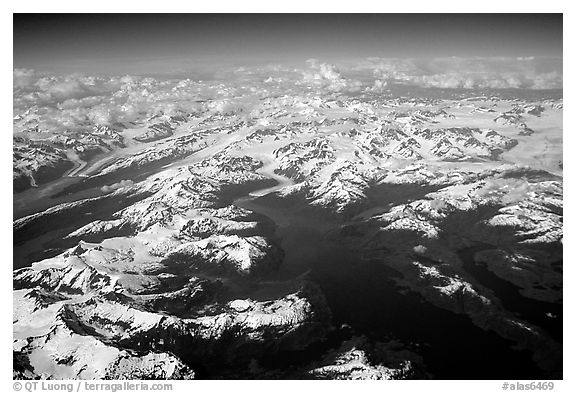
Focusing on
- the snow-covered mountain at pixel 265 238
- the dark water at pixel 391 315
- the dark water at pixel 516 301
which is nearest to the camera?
the dark water at pixel 391 315

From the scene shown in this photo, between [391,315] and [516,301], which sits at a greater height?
Answer: [391,315]

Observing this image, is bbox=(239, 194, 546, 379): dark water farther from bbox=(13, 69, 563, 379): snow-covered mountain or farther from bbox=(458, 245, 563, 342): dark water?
bbox=(458, 245, 563, 342): dark water

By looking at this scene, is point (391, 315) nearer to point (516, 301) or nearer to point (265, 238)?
point (516, 301)

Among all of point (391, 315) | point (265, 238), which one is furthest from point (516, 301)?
point (265, 238)

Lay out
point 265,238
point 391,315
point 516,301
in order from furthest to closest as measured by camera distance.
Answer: point 265,238, point 516,301, point 391,315

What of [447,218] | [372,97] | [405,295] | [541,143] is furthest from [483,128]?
[405,295]

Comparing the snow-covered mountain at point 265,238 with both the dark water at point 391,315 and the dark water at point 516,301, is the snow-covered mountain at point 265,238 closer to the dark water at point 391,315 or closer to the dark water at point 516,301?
the dark water at point 516,301

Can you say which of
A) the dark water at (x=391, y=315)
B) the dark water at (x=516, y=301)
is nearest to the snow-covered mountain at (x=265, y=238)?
the dark water at (x=516, y=301)

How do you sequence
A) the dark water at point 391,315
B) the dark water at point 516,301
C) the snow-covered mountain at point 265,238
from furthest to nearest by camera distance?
the dark water at point 516,301, the snow-covered mountain at point 265,238, the dark water at point 391,315
